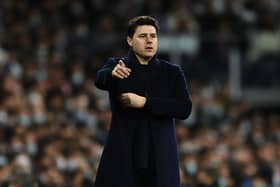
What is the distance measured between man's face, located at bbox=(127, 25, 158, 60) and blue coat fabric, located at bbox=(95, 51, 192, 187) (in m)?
0.10

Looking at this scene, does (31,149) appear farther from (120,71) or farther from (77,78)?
(120,71)

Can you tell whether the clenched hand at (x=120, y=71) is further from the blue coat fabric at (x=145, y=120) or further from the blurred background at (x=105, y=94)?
the blurred background at (x=105, y=94)

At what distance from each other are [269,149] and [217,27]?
3.88 meters

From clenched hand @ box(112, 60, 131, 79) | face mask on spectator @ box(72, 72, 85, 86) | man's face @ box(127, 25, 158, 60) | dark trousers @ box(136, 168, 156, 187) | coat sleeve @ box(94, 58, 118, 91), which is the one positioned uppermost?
man's face @ box(127, 25, 158, 60)

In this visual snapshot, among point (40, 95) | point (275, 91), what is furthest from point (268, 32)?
point (40, 95)

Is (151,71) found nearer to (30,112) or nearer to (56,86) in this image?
(30,112)

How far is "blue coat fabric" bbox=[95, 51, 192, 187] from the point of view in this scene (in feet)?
23.2

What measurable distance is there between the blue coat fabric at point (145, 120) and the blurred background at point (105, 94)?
441 cm

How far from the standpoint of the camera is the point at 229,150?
17.1 m

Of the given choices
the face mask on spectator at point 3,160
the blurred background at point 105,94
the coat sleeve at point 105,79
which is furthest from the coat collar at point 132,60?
the face mask on spectator at point 3,160

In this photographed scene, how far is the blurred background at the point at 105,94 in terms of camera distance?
1410 centimetres

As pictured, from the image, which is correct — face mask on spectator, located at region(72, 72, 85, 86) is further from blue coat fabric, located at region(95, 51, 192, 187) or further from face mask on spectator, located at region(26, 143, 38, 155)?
blue coat fabric, located at region(95, 51, 192, 187)

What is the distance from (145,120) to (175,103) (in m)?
0.24

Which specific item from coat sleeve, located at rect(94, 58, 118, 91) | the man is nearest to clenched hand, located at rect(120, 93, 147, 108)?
the man
